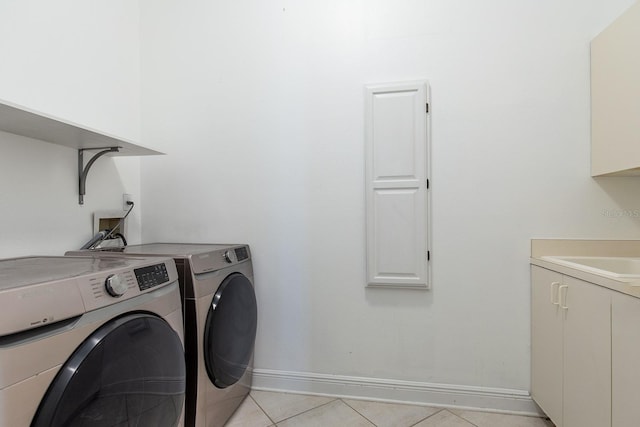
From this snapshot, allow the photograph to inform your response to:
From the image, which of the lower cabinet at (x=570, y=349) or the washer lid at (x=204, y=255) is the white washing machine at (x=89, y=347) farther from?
the lower cabinet at (x=570, y=349)

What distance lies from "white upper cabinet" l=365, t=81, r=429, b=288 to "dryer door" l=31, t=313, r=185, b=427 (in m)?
1.07

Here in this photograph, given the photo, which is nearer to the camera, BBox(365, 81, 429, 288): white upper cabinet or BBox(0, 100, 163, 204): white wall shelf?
BBox(0, 100, 163, 204): white wall shelf

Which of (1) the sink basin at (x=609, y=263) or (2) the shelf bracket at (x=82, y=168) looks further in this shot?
(2) the shelf bracket at (x=82, y=168)

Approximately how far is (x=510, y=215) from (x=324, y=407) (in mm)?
1407

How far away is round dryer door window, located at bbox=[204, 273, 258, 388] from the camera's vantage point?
54.4 inches

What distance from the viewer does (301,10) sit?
1858mm

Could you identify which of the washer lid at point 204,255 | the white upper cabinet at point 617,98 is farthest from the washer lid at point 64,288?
the white upper cabinet at point 617,98

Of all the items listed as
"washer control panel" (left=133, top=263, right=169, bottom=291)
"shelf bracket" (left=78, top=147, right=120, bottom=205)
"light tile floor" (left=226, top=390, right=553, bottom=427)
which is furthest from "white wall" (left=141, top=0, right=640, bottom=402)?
"washer control panel" (left=133, top=263, right=169, bottom=291)

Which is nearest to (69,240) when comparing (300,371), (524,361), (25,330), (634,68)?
(25,330)

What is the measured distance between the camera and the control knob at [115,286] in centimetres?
88

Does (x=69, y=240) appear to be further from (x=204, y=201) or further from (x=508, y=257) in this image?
(x=508, y=257)

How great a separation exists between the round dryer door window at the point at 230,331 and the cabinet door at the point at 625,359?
4.86ft

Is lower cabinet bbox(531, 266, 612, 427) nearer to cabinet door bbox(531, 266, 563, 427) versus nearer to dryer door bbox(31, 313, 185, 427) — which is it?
cabinet door bbox(531, 266, 563, 427)

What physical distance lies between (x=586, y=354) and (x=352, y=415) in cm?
107
